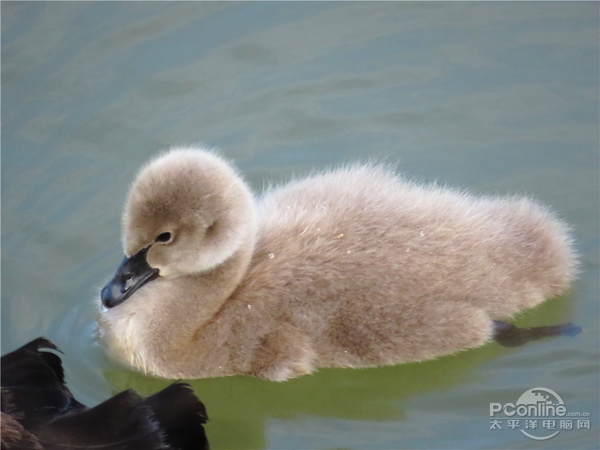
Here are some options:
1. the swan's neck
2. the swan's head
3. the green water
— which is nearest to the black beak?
the swan's head

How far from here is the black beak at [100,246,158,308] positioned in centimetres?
429

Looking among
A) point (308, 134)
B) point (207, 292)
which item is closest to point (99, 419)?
point (207, 292)

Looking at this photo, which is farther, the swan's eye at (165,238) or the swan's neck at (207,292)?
the swan's neck at (207,292)

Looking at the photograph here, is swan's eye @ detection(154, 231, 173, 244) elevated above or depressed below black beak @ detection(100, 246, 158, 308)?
above

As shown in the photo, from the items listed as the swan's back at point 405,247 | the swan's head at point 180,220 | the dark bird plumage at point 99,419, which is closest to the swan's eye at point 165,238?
the swan's head at point 180,220

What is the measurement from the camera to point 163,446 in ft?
12.6

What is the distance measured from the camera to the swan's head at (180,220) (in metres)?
4.19

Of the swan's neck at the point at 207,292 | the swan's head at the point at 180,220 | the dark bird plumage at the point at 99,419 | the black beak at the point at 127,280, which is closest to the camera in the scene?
the dark bird plumage at the point at 99,419

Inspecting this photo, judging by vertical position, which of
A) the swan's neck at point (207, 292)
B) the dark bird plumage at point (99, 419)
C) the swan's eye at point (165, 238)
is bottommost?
the dark bird plumage at point (99, 419)

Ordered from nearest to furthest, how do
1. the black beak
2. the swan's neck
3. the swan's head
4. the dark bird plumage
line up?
the dark bird plumage, the swan's head, the black beak, the swan's neck

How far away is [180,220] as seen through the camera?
422 centimetres

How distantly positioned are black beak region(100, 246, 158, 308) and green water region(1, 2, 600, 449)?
419 millimetres

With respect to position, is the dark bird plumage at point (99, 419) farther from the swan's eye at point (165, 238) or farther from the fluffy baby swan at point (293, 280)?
the swan's eye at point (165, 238)

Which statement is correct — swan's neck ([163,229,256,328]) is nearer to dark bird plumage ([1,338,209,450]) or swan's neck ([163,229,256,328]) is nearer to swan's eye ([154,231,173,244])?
swan's eye ([154,231,173,244])
